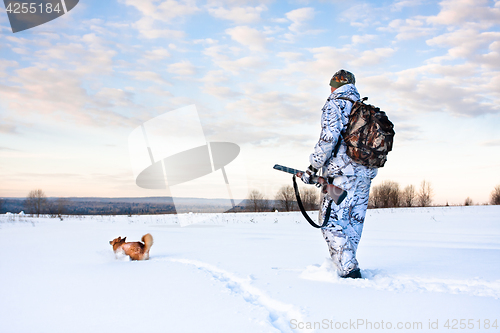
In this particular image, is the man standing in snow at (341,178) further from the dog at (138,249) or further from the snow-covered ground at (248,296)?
the dog at (138,249)

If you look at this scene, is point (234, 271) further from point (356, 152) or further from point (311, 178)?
point (356, 152)

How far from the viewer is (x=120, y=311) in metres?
2.40

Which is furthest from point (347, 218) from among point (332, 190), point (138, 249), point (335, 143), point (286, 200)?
point (286, 200)

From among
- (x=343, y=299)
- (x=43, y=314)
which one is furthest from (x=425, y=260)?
(x=43, y=314)

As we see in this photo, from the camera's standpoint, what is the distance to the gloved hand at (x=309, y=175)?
365 cm

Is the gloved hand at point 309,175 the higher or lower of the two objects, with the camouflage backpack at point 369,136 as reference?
lower

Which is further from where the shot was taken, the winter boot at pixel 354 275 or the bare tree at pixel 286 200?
the bare tree at pixel 286 200

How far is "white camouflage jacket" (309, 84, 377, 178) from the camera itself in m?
3.42

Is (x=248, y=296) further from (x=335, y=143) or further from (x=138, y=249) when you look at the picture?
(x=138, y=249)

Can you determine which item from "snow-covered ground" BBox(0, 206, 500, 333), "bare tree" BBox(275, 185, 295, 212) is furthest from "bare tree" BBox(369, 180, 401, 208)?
"snow-covered ground" BBox(0, 206, 500, 333)

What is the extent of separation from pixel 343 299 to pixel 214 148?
6437mm

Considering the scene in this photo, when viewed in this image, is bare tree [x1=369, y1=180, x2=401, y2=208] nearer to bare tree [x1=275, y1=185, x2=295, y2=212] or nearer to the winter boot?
bare tree [x1=275, y1=185, x2=295, y2=212]

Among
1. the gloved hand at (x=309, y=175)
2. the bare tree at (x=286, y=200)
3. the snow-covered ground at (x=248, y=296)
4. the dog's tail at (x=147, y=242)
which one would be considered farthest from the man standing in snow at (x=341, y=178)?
the bare tree at (x=286, y=200)

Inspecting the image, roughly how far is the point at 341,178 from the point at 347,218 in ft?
1.51
